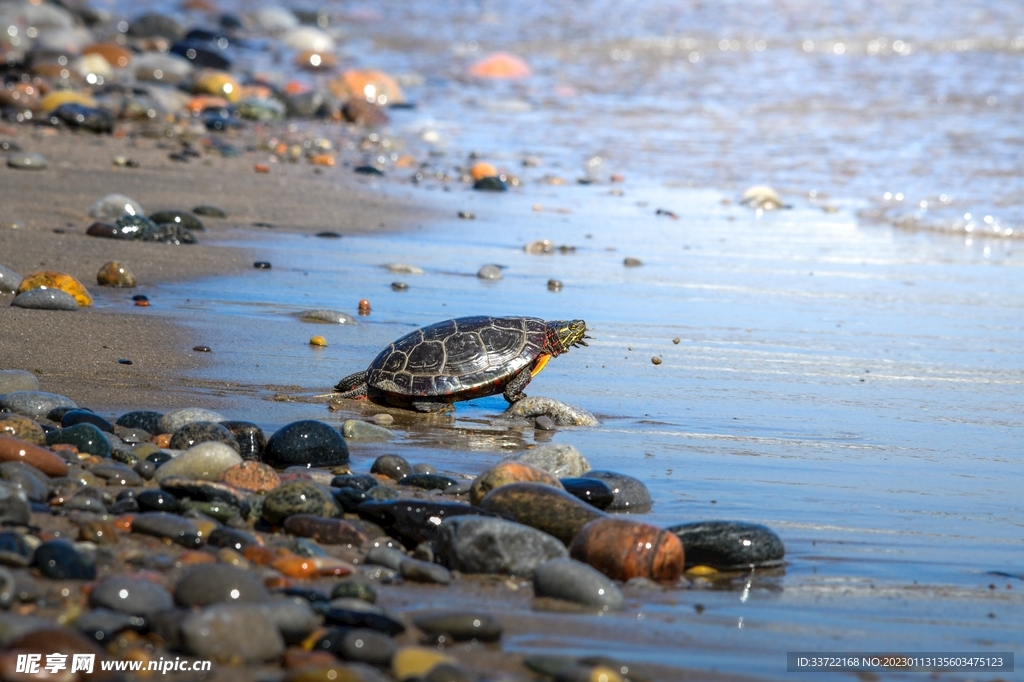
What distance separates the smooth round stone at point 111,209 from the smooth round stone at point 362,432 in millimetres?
4294

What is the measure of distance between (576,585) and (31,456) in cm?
181

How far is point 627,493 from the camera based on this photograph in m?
4.14

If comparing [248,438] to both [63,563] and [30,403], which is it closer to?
[30,403]

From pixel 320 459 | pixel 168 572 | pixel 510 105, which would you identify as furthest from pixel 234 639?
pixel 510 105

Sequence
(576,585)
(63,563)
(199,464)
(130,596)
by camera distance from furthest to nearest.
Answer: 1. (199,464)
2. (576,585)
3. (63,563)
4. (130,596)

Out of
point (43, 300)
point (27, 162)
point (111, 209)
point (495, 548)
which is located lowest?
point (495, 548)

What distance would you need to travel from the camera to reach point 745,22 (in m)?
26.8

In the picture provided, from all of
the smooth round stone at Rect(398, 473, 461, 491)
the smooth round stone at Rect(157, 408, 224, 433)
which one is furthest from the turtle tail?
the smooth round stone at Rect(398, 473, 461, 491)

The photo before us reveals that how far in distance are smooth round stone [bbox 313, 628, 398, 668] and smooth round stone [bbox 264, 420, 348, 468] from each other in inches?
60.6

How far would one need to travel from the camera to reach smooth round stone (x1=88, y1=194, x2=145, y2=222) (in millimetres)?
8391

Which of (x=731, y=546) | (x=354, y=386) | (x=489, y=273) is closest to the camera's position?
(x=731, y=546)

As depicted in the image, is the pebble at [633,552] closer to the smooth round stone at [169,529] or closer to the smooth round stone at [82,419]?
the smooth round stone at [169,529]

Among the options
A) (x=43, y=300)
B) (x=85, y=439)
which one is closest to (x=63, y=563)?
(x=85, y=439)

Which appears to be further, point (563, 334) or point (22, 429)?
point (563, 334)
